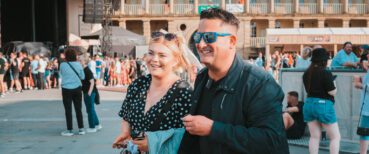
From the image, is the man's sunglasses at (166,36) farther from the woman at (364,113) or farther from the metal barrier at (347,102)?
the metal barrier at (347,102)

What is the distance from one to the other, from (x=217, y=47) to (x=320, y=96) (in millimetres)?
3984

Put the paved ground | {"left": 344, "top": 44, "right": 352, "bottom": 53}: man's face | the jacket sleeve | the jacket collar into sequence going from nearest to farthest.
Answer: the jacket sleeve → the jacket collar → the paved ground → {"left": 344, "top": 44, "right": 352, "bottom": 53}: man's face

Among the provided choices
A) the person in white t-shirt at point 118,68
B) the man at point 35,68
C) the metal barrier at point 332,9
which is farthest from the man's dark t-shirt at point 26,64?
the metal barrier at point 332,9

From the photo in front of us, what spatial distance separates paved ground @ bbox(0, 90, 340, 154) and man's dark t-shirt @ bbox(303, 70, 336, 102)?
6.11 ft

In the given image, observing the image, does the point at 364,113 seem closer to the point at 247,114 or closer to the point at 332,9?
the point at 247,114

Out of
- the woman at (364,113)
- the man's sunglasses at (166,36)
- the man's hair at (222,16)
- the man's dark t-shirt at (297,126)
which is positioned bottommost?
the man's dark t-shirt at (297,126)

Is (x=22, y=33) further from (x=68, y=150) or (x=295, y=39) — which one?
(x=68, y=150)

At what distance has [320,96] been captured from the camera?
19.5ft

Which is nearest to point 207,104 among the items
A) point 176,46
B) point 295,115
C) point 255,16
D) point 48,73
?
point 176,46

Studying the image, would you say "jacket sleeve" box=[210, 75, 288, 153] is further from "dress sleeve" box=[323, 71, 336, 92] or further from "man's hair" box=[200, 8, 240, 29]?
"dress sleeve" box=[323, 71, 336, 92]

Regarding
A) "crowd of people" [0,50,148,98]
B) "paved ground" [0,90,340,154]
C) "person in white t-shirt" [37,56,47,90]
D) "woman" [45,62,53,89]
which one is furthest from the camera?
"woman" [45,62,53,89]

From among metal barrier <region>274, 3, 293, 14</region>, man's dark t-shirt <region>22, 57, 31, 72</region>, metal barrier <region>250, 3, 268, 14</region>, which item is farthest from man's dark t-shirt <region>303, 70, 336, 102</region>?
metal barrier <region>274, 3, 293, 14</region>

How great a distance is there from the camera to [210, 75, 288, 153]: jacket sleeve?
6.96 feet

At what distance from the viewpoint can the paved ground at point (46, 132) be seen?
8.02 m
